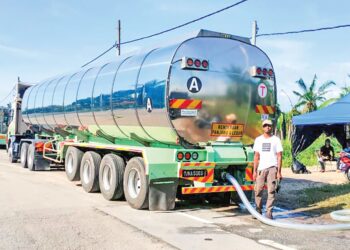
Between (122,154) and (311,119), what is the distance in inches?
288

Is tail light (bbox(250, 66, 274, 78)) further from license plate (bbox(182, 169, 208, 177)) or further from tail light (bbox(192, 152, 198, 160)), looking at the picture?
license plate (bbox(182, 169, 208, 177))

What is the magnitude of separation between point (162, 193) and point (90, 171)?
3.15m

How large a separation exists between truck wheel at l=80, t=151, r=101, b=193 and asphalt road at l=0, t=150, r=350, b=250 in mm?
839

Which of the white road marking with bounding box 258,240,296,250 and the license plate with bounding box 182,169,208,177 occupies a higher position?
the license plate with bounding box 182,169,208,177

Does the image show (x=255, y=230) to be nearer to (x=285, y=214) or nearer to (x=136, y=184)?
(x=285, y=214)

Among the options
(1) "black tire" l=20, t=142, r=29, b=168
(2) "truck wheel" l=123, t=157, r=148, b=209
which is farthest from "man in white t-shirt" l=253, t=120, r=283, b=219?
(1) "black tire" l=20, t=142, r=29, b=168

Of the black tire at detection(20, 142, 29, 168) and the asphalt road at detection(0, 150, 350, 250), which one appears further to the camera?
the black tire at detection(20, 142, 29, 168)

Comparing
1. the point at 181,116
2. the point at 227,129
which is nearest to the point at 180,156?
the point at 181,116

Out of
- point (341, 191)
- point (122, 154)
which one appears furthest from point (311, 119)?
point (122, 154)

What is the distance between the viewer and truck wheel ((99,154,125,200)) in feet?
32.3

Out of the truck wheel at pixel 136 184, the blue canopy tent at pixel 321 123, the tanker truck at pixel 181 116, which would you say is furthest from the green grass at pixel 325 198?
the truck wheel at pixel 136 184

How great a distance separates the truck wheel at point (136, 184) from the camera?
8.73 metres

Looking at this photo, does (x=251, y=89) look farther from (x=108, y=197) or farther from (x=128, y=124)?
(x=108, y=197)

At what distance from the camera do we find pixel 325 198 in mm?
10656
